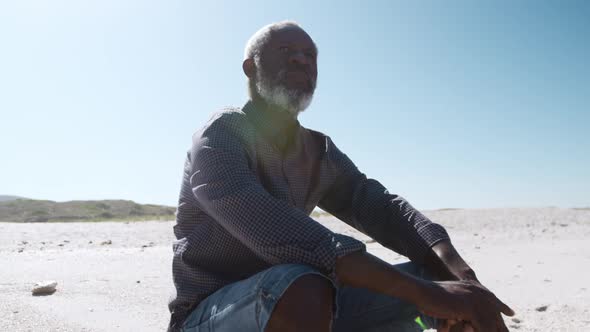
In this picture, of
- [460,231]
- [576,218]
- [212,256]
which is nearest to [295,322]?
[212,256]

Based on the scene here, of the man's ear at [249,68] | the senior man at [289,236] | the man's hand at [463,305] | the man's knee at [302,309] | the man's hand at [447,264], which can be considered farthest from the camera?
the man's ear at [249,68]

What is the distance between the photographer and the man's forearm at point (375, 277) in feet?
5.66

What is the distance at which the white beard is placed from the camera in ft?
8.13

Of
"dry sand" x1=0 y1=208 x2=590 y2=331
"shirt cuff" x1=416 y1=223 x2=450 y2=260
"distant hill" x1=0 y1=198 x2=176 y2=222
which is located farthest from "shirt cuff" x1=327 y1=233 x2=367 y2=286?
"distant hill" x1=0 y1=198 x2=176 y2=222

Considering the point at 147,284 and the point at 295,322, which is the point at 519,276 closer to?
the point at 147,284

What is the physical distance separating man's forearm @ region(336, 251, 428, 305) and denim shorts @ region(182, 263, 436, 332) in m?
0.07

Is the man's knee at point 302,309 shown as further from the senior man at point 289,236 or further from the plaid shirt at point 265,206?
the plaid shirt at point 265,206

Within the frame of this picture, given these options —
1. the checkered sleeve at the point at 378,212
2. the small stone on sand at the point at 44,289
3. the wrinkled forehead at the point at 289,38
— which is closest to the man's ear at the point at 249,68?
the wrinkled forehead at the point at 289,38

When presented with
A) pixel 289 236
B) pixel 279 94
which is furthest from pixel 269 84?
pixel 289 236

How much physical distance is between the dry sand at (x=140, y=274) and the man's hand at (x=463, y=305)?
186 centimetres

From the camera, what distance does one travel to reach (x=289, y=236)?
1.75 meters

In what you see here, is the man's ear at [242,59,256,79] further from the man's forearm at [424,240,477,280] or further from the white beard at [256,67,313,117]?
the man's forearm at [424,240,477,280]

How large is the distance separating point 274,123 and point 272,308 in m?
1.07

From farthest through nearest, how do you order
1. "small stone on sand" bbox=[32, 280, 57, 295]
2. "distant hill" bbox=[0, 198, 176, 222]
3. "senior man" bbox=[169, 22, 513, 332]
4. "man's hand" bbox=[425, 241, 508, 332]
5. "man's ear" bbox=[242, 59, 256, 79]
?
1. "distant hill" bbox=[0, 198, 176, 222]
2. "small stone on sand" bbox=[32, 280, 57, 295]
3. "man's ear" bbox=[242, 59, 256, 79]
4. "man's hand" bbox=[425, 241, 508, 332]
5. "senior man" bbox=[169, 22, 513, 332]
